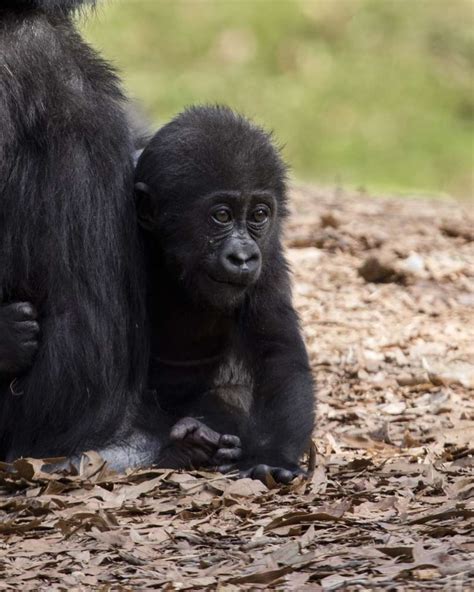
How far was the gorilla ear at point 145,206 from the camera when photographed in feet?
19.3

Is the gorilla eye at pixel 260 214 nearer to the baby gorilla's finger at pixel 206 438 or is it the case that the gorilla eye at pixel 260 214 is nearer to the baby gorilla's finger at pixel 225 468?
the baby gorilla's finger at pixel 206 438

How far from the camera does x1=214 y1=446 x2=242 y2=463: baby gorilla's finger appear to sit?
18.5 ft

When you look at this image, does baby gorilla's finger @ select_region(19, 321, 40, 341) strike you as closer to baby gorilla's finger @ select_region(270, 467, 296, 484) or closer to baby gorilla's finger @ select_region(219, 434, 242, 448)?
baby gorilla's finger @ select_region(219, 434, 242, 448)

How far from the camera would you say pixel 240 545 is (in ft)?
15.0

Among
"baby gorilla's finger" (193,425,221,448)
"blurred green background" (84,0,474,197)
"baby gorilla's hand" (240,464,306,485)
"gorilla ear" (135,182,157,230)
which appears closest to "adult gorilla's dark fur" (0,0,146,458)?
"gorilla ear" (135,182,157,230)

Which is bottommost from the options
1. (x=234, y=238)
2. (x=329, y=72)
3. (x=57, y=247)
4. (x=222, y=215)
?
(x=57, y=247)

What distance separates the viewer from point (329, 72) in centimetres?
2097

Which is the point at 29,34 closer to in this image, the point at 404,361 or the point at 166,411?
the point at 166,411

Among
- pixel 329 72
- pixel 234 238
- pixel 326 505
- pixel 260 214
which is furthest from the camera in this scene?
pixel 329 72

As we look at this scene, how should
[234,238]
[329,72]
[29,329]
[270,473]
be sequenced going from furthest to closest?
[329,72]
[234,238]
[29,329]
[270,473]

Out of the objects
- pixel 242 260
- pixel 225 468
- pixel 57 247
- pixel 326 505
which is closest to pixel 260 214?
pixel 242 260

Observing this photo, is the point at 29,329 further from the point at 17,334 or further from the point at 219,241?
the point at 219,241

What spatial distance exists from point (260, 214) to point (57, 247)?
0.92 m

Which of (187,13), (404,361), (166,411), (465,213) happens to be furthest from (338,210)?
(187,13)
